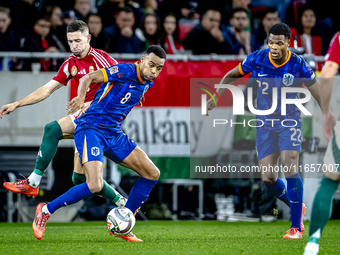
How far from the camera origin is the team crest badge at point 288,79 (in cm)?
582

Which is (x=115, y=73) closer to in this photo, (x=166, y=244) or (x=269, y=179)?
(x=166, y=244)

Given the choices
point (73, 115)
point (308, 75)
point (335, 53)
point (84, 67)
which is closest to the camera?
point (335, 53)

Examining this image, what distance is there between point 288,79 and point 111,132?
2096 millimetres

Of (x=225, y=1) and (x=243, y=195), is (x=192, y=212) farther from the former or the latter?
(x=225, y=1)

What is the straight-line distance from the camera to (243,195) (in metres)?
9.26

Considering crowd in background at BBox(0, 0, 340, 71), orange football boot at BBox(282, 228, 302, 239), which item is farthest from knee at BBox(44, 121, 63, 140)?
crowd in background at BBox(0, 0, 340, 71)


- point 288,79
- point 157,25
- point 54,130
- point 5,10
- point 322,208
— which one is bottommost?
point 322,208

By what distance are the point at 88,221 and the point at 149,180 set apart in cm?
402

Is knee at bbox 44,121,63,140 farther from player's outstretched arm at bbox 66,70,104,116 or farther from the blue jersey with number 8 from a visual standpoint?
player's outstretched arm at bbox 66,70,104,116

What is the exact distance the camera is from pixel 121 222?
516 cm

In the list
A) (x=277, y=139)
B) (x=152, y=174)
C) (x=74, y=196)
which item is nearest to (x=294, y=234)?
(x=277, y=139)

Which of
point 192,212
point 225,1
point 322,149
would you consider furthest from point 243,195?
point 225,1

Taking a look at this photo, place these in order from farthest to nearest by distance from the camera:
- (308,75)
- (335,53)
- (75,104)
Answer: (308,75)
(75,104)
(335,53)

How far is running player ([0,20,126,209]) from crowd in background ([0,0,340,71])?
3.15m
